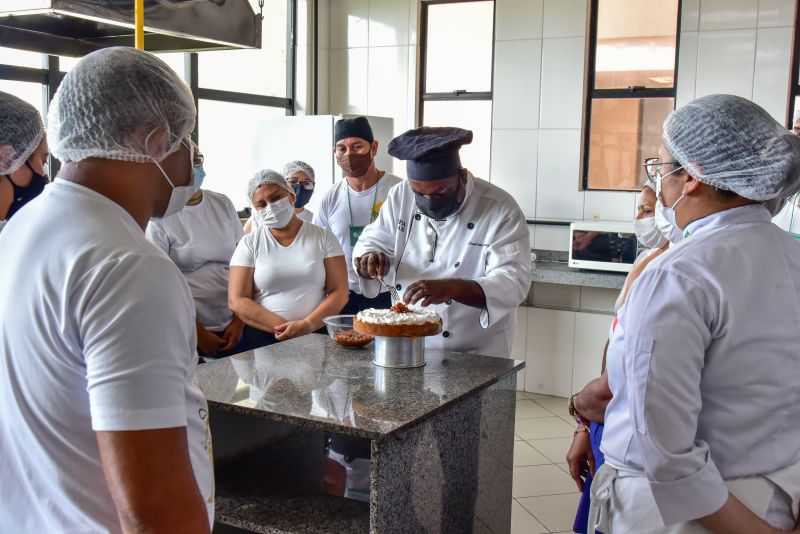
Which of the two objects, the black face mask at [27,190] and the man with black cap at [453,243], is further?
the man with black cap at [453,243]

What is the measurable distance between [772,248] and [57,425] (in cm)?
122

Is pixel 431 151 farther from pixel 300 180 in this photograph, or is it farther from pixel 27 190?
pixel 300 180

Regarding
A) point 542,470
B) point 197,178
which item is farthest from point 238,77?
point 197,178

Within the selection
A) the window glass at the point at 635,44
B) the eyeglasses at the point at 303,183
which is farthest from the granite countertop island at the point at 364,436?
the window glass at the point at 635,44

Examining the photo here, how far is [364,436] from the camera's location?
1814 millimetres

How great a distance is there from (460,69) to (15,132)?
4215mm

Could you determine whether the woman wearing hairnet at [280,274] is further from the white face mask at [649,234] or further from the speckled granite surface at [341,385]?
the white face mask at [649,234]

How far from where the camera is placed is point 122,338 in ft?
3.14

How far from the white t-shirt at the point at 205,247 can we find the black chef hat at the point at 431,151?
1146mm

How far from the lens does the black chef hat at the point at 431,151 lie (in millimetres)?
2645

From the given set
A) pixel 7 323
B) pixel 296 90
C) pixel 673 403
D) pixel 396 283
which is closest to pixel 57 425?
pixel 7 323

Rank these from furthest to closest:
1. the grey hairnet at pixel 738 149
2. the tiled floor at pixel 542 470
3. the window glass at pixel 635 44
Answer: the window glass at pixel 635 44 < the tiled floor at pixel 542 470 < the grey hairnet at pixel 738 149

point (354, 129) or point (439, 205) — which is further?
point (354, 129)

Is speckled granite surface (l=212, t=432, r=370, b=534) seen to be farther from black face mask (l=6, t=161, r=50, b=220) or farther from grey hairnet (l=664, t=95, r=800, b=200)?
grey hairnet (l=664, t=95, r=800, b=200)
